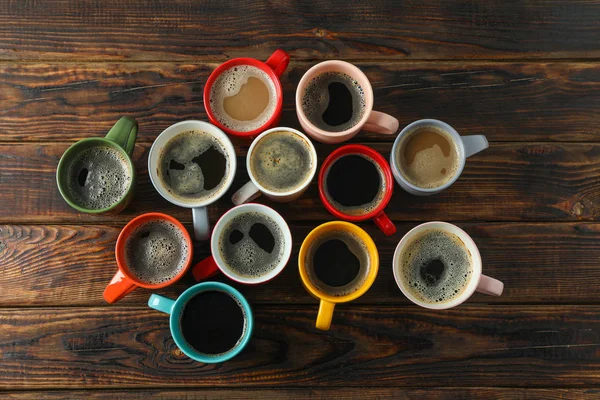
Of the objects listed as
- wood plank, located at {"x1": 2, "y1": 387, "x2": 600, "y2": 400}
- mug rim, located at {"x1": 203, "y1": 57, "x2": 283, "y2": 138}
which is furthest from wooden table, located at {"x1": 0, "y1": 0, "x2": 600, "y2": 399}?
mug rim, located at {"x1": 203, "y1": 57, "x2": 283, "y2": 138}

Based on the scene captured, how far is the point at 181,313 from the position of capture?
4.27 ft

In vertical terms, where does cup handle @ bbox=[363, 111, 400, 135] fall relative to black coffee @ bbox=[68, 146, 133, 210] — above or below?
above

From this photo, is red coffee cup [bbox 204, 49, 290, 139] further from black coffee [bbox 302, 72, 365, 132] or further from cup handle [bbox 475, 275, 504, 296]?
cup handle [bbox 475, 275, 504, 296]

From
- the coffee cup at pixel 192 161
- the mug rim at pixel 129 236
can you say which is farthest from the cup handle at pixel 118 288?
the coffee cup at pixel 192 161

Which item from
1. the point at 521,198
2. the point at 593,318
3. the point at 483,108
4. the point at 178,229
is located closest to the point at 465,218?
the point at 521,198

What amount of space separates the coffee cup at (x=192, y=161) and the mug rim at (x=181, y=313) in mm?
244

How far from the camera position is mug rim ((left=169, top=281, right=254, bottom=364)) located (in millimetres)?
1231

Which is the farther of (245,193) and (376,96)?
(376,96)

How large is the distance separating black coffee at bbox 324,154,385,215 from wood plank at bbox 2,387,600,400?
0.53 meters

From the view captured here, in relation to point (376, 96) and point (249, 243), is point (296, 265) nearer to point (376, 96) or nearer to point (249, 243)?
point (249, 243)

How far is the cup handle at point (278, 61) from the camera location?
1.31m

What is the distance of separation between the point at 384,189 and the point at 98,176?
2.66 ft

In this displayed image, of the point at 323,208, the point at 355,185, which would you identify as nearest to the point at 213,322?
the point at 323,208

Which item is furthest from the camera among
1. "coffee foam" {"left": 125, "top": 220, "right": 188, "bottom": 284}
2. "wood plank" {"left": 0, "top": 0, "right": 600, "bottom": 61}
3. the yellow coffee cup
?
"wood plank" {"left": 0, "top": 0, "right": 600, "bottom": 61}
